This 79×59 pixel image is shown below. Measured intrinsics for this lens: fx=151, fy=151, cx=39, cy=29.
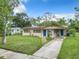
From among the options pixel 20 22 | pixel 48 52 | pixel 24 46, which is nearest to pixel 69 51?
pixel 48 52

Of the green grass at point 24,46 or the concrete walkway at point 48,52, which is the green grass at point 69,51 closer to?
the concrete walkway at point 48,52

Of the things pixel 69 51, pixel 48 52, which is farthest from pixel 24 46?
pixel 69 51

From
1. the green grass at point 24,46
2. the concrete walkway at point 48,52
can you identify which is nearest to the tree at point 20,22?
the green grass at point 24,46

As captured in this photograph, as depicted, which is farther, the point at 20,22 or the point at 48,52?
the point at 20,22

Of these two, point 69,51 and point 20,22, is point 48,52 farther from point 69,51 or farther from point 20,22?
point 20,22

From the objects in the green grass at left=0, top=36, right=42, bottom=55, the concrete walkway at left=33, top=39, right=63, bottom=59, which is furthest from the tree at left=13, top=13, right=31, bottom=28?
the concrete walkway at left=33, top=39, right=63, bottom=59

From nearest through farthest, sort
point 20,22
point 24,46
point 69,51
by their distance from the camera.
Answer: point 69,51, point 24,46, point 20,22

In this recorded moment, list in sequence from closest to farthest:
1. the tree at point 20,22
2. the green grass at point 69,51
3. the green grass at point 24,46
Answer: the green grass at point 69,51 < the green grass at point 24,46 < the tree at point 20,22

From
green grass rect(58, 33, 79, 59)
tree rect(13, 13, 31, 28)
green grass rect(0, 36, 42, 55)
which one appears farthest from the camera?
tree rect(13, 13, 31, 28)

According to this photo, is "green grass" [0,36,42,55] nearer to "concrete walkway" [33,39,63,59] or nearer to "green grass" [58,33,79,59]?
"concrete walkway" [33,39,63,59]

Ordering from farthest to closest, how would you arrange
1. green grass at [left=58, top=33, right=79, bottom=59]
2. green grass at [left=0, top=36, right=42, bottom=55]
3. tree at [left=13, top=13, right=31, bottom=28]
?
tree at [left=13, top=13, right=31, bottom=28] < green grass at [left=0, top=36, right=42, bottom=55] < green grass at [left=58, top=33, right=79, bottom=59]

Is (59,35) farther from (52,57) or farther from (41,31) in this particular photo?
(52,57)

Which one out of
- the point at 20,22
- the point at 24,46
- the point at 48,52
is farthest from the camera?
the point at 20,22

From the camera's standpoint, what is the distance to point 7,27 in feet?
73.3
